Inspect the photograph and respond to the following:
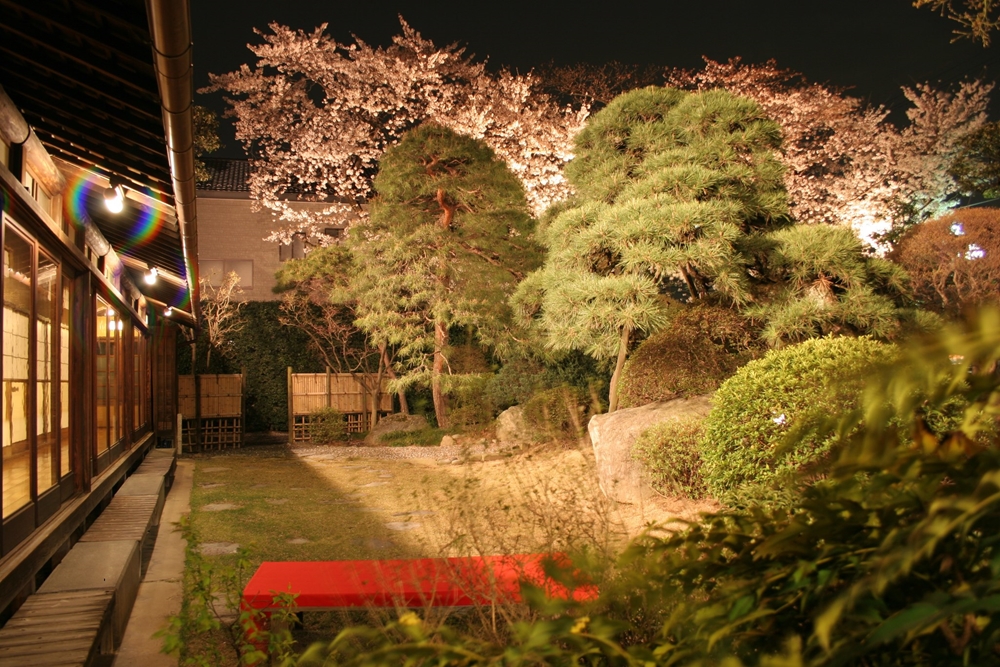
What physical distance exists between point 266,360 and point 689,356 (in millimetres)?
10684

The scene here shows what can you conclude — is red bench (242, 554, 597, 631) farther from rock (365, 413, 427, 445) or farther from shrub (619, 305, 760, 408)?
rock (365, 413, 427, 445)

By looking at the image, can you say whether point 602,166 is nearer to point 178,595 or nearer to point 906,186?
point 178,595

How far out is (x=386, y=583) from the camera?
3.26 meters

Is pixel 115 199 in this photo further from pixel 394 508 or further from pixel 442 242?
pixel 442 242

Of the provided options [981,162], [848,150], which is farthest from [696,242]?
[848,150]

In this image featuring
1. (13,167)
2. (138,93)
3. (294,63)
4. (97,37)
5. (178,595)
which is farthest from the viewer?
(294,63)

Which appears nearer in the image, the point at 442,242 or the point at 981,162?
the point at 442,242

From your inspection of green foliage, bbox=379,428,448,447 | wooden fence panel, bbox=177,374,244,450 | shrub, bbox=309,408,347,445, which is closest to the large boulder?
green foliage, bbox=379,428,448,447

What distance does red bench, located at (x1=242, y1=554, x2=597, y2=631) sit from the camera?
10.3 ft

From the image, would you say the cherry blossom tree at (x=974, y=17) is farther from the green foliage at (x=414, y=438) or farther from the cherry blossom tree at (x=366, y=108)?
the cherry blossom tree at (x=366, y=108)

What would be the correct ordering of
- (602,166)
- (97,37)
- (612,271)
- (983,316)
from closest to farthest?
(983,316) → (97,37) → (612,271) → (602,166)

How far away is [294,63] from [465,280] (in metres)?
8.59

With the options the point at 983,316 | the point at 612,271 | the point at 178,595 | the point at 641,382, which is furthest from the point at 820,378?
the point at 983,316

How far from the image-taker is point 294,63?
61.9 feet
